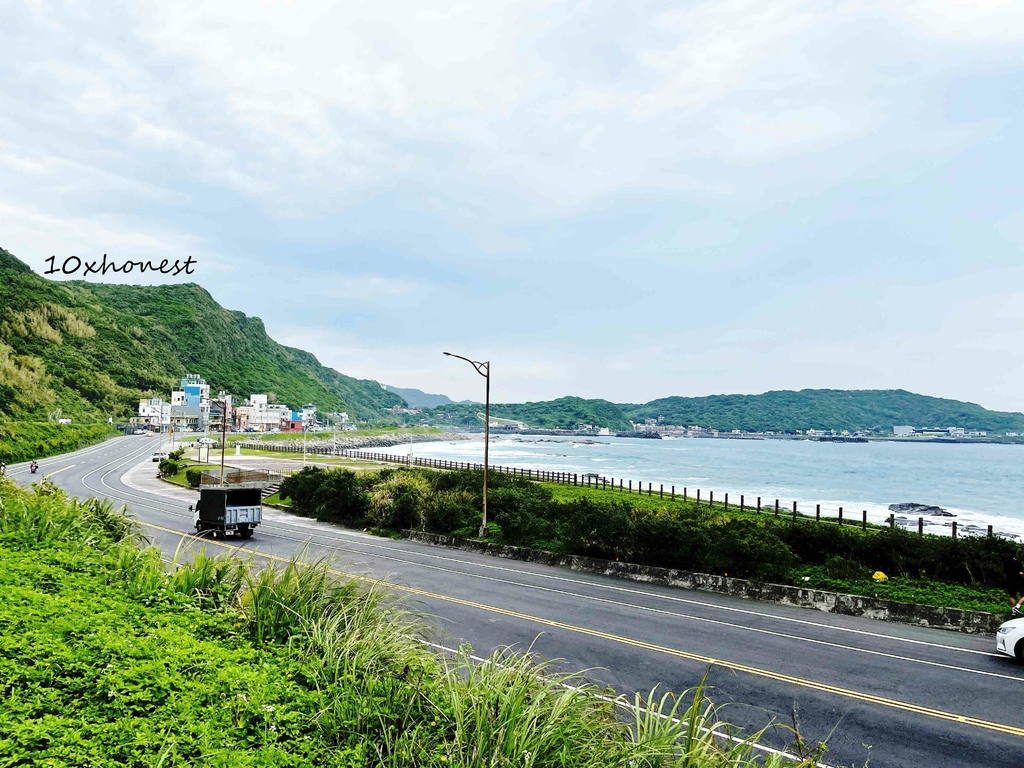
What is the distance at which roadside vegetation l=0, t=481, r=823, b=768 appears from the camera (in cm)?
509

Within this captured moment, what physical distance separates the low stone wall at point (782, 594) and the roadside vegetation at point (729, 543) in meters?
0.51

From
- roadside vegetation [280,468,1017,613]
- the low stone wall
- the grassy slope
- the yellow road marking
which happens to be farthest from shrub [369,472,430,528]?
the grassy slope

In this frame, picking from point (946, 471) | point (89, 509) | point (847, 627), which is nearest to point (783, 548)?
point (847, 627)

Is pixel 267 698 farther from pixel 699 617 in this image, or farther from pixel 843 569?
pixel 843 569

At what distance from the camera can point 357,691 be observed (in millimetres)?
6539

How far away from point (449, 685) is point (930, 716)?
9.39 m

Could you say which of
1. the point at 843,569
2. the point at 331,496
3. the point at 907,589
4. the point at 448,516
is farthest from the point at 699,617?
the point at 331,496

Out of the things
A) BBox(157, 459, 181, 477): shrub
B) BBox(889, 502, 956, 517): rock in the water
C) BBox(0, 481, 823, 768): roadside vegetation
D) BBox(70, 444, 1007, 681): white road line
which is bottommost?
BBox(889, 502, 956, 517): rock in the water

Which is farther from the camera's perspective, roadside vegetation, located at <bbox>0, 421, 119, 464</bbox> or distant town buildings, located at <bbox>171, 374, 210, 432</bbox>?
distant town buildings, located at <bbox>171, 374, 210, 432</bbox>

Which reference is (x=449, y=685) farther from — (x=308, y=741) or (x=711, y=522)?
(x=711, y=522)

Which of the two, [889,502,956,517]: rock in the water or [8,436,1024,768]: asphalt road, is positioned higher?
[8,436,1024,768]: asphalt road

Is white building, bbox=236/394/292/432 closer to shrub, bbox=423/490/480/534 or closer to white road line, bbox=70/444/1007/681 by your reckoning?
shrub, bbox=423/490/480/534

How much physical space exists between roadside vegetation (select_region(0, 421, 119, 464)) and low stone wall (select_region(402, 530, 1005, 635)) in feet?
207

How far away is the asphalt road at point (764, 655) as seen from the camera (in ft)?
33.5
